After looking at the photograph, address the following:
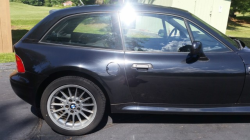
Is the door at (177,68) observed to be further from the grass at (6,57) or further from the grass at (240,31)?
the grass at (240,31)

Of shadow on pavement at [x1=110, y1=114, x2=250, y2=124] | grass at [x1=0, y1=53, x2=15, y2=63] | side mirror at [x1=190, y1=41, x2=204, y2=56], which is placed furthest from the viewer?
grass at [x1=0, y1=53, x2=15, y2=63]

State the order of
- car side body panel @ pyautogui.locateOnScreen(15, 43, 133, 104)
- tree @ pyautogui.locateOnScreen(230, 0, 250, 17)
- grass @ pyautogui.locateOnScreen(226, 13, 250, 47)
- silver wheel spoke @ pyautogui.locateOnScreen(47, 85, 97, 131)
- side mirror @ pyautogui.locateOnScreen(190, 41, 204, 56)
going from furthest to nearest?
tree @ pyautogui.locateOnScreen(230, 0, 250, 17)
grass @ pyautogui.locateOnScreen(226, 13, 250, 47)
silver wheel spoke @ pyautogui.locateOnScreen(47, 85, 97, 131)
car side body panel @ pyautogui.locateOnScreen(15, 43, 133, 104)
side mirror @ pyautogui.locateOnScreen(190, 41, 204, 56)

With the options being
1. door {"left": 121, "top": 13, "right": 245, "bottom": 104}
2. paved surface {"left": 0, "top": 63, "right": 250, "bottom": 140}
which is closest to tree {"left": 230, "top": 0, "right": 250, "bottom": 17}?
paved surface {"left": 0, "top": 63, "right": 250, "bottom": 140}

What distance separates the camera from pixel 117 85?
124 inches

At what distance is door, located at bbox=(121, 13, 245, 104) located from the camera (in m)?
3.14

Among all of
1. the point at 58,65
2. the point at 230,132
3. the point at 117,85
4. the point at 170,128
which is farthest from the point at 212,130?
the point at 58,65

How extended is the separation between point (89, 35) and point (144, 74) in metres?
0.93

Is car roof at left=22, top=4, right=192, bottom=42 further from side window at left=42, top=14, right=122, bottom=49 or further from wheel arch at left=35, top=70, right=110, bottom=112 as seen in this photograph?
wheel arch at left=35, top=70, right=110, bottom=112

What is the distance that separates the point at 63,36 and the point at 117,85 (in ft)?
3.17

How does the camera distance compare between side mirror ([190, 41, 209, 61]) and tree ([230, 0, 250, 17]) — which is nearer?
side mirror ([190, 41, 209, 61])

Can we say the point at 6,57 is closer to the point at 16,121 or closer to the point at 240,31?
the point at 16,121

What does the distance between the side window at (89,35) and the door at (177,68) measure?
0.18 m

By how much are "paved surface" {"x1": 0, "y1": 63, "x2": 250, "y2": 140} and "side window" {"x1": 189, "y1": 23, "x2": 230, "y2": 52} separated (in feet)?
3.67

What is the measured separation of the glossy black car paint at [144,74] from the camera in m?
3.13
